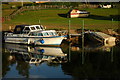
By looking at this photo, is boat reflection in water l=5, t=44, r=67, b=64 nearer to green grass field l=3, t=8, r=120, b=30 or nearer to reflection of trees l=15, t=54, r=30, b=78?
reflection of trees l=15, t=54, r=30, b=78

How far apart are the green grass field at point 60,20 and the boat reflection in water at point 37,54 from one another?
1120 centimetres

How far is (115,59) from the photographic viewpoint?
32750mm

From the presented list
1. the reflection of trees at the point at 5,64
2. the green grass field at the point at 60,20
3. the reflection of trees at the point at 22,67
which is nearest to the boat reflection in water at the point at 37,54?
the reflection of trees at the point at 22,67

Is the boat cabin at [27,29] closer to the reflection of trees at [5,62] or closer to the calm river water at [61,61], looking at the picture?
the calm river water at [61,61]

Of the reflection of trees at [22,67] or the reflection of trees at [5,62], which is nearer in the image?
the reflection of trees at [22,67]

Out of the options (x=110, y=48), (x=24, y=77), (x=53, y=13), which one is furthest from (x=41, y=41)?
(x=53, y=13)

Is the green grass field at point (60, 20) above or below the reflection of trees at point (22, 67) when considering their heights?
above

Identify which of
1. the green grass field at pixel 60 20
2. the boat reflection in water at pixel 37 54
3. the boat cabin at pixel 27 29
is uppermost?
the green grass field at pixel 60 20

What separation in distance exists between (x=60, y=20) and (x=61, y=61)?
1214 inches

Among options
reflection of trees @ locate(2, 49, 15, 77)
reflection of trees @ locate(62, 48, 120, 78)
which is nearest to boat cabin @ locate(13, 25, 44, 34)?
reflection of trees @ locate(2, 49, 15, 77)

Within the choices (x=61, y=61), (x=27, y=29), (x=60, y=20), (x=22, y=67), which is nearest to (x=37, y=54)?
(x=61, y=61)

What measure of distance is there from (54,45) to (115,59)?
10929mm

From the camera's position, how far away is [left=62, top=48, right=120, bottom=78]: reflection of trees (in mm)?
26438

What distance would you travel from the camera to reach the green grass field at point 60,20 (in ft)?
171
